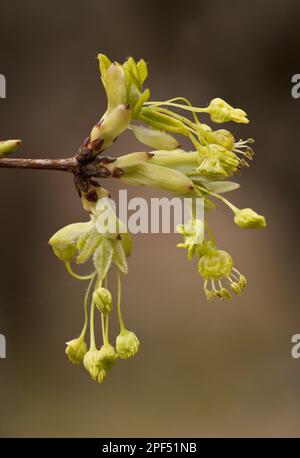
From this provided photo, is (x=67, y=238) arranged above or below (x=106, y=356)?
above

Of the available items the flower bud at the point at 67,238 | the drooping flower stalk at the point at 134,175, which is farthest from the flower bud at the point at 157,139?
the flower bud at the point at 67,238

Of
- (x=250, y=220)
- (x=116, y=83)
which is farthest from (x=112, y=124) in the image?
(x=250, y=220)

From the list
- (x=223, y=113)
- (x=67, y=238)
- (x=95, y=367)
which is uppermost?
(x=223, y=113)

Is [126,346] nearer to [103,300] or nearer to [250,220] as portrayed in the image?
[103,300]

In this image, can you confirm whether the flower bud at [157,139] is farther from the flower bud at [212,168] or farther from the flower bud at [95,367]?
the flower bud at [95,367]

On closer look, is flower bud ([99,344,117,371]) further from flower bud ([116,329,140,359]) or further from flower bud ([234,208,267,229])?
flower bud ([234,208,267,229])

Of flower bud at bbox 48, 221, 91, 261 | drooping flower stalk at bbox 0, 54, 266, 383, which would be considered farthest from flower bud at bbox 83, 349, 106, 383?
flower bud at bbox 48, 221, 91, 261
